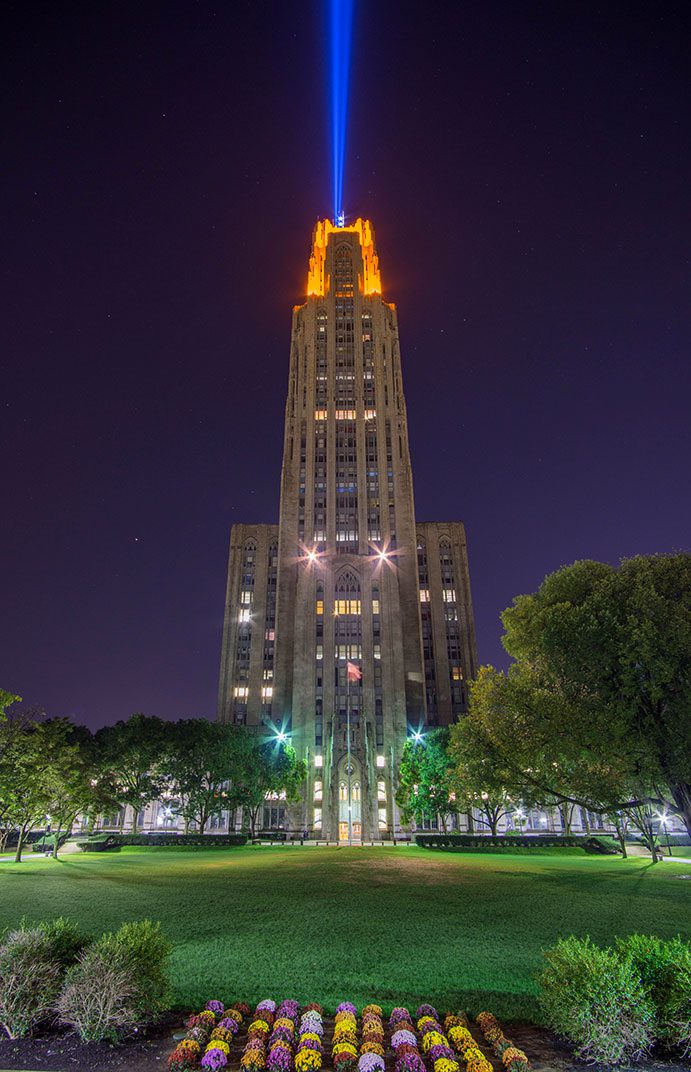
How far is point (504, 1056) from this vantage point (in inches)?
309

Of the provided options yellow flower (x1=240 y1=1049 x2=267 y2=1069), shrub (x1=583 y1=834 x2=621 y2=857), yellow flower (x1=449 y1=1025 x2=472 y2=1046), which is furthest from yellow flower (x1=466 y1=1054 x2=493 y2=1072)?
shrub (x1=583 y1=834 x2=621 y2=857)

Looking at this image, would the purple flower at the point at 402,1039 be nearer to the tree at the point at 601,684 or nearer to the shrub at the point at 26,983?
the shrub at the point at 26,983

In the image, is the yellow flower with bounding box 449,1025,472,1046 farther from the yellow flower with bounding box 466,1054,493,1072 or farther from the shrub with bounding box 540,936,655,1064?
the shrub with bounding box 540,936,655,1064

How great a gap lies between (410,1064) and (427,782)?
235 ft

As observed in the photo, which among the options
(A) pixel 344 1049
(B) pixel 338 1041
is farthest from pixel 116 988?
(A) pixel 344 1049

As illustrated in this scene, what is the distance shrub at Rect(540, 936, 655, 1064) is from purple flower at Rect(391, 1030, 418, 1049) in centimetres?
224

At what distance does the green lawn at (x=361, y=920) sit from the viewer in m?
11.2

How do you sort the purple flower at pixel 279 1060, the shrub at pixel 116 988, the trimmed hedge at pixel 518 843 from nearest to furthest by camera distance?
the purple flower at pixel 279 1060, the shrub at pixel 116 988, the trimmed hedge at pixel 518 843

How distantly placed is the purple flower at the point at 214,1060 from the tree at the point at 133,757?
223 ft

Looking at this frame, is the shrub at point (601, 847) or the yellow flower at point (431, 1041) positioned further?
the shrub at point (601, 847)

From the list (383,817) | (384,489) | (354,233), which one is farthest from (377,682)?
(354,233)

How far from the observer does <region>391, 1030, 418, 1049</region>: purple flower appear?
8.20 meters

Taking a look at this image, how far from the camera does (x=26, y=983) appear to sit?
896cm

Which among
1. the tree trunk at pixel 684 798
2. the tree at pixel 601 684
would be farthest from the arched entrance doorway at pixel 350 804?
the tree trunk at pixel 684 798
